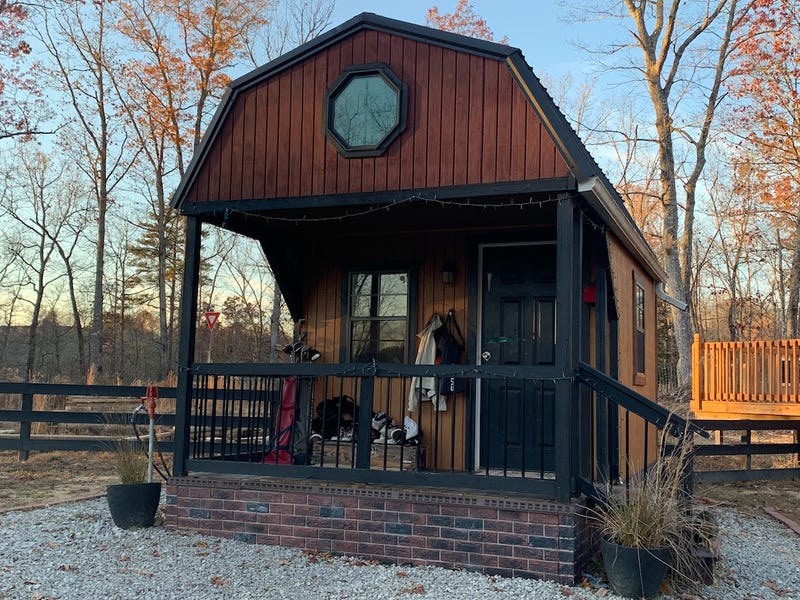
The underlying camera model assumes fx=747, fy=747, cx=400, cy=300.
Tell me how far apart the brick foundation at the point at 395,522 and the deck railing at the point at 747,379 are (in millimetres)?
8317

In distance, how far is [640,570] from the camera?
451 centimetres

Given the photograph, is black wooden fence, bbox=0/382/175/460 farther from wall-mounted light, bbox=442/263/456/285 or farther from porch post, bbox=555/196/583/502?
porch post, bbox=555/196/583/502

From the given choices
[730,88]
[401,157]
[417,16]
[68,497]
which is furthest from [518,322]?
[417,16]

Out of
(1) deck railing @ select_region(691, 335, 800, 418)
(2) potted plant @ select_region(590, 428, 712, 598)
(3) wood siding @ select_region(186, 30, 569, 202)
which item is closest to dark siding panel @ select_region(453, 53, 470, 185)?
(3) wood siding @ select_region(186, 30, 569, 202)

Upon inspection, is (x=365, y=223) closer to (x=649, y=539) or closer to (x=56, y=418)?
(x=649, y=539)

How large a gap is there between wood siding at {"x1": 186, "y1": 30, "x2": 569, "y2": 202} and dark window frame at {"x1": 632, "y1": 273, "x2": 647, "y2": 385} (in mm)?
3598

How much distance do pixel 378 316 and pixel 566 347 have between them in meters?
2.83

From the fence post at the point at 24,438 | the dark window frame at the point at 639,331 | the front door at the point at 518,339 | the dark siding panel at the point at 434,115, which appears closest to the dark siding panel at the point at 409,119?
the dark siding panel at the point at 434,115

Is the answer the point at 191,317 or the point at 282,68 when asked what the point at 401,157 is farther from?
the point at 191,317

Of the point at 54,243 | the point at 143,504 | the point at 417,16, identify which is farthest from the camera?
the point at 54,243

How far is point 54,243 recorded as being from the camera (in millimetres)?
26500

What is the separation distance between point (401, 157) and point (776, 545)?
4.76 meters

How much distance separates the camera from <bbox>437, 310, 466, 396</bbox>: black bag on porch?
22.7 feet

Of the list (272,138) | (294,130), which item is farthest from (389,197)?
(272,138)
